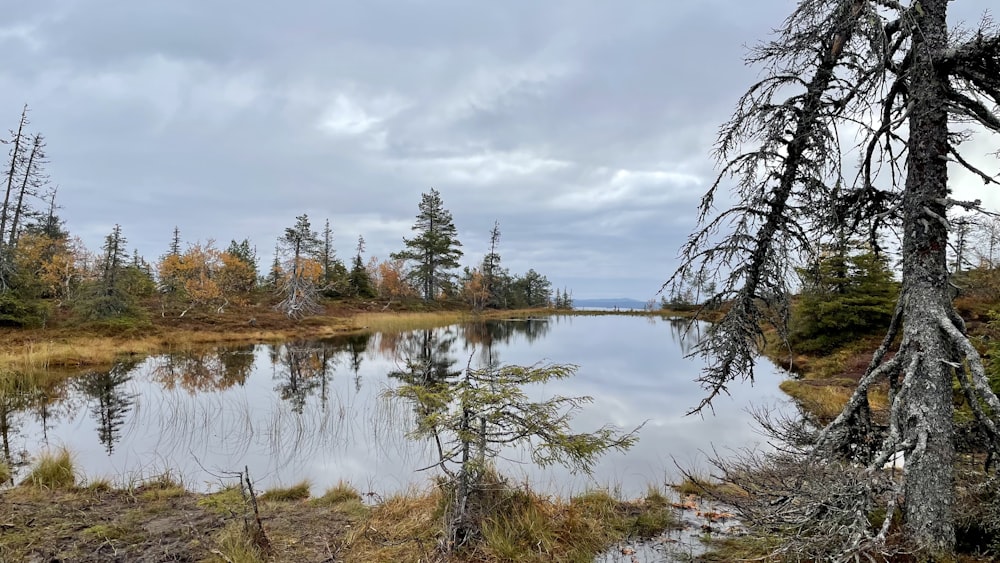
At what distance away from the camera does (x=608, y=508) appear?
6555mm

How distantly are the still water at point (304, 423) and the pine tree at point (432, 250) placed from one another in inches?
1602

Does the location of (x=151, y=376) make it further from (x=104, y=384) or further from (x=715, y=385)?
(x=715, y=385)

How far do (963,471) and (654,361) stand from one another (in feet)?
72.9

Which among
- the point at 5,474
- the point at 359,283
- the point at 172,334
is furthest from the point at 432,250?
the point at 5,474

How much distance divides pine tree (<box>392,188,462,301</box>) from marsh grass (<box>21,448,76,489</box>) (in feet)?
180

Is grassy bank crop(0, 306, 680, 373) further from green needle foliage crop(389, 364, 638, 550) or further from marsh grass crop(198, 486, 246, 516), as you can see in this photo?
green needle foliage crop(389, 364, 638, 550)

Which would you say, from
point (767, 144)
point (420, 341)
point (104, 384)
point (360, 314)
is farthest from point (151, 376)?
point (360, 314)

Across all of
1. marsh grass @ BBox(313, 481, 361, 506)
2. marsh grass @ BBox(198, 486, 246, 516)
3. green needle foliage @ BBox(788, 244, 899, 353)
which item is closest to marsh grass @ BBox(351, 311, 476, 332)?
green needle foliage @ BBox(788, 244, 899, 353)

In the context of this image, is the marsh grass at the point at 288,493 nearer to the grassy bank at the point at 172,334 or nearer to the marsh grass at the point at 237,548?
the marsh grass at the point at 237,548

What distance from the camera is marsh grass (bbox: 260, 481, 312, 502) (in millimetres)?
7349

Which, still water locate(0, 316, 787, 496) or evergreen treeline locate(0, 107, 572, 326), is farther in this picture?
evergreen treeline locate(0, 107, 572, 326)

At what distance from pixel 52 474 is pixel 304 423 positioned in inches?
187

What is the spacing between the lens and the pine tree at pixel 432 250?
205 ft

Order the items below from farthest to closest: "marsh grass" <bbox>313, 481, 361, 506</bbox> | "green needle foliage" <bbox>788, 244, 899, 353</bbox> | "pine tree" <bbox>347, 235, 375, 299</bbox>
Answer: "pine tree" <bbox>347, 235, 375, 299</bbox> < "green needle foliage" <bbox>788, 244, 899, 353</bbox> < "marsh grass" <bbox>313, 481, 361, 506</bbox>
